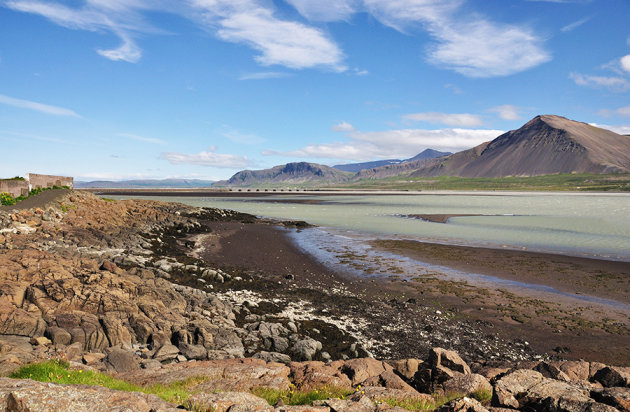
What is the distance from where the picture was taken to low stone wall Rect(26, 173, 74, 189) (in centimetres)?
4641

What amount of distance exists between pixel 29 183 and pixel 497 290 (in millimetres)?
52171

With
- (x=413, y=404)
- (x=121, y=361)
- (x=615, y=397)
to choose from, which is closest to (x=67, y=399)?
(x=121, y=361)

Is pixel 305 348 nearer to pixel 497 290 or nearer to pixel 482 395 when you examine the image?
pixel 482 395

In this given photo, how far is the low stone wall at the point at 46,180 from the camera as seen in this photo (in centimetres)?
4641

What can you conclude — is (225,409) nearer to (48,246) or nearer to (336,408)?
(336,408)

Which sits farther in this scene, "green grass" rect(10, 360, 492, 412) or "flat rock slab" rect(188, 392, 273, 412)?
"green grass" rect(10, 360, 492, 412)

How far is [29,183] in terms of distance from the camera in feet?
146

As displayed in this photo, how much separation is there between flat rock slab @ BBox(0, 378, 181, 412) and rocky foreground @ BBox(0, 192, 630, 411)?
0.07ft

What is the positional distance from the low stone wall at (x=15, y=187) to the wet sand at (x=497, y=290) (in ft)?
78.1

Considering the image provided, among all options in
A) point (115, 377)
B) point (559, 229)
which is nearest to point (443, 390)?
point (115, 377)

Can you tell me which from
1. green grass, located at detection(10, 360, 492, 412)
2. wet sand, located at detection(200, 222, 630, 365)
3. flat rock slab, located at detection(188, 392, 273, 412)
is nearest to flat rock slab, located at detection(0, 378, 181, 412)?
flat rock slab, located at detection(188, 392, 273, 412)

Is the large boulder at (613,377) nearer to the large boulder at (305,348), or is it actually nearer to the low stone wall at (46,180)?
the large boulder at (305,348)

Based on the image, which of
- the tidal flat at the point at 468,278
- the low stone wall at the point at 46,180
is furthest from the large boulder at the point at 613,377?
the low stone wall at the point at 46,180

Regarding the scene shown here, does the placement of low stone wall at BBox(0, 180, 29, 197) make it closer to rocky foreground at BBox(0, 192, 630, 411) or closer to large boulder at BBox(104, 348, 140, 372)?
rocky foreground at BBox(0, 192, 630, 411)
